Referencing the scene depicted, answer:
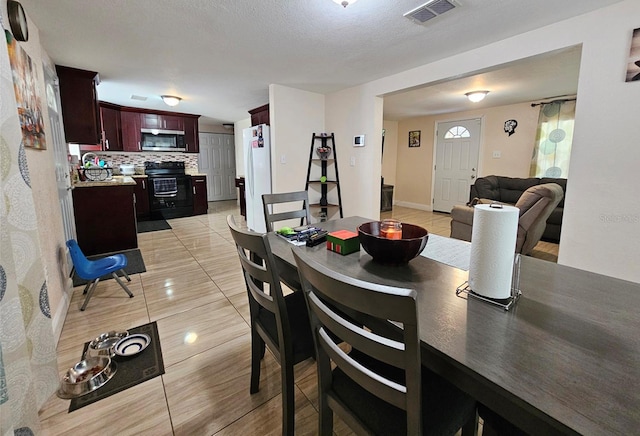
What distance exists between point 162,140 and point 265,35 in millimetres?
4373

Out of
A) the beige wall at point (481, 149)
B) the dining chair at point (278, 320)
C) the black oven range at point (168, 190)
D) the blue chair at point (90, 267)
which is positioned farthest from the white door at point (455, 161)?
the blue chair at point (90, 267)

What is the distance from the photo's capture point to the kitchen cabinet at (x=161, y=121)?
18.2 feet

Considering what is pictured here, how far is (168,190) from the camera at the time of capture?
572 centimetres

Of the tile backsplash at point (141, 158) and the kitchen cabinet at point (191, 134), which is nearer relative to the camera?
the tile backsplash at point (141, 158)

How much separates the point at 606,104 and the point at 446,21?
1193 mm

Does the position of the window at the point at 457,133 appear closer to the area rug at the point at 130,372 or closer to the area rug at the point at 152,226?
the area rug at the point at 152,226

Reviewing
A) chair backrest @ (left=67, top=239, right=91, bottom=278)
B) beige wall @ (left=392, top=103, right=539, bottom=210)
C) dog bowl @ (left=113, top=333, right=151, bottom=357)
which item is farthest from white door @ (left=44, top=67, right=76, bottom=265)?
beige wall @ (left=392, top=103, right=539, bottom=210)

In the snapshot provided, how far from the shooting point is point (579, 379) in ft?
2.00

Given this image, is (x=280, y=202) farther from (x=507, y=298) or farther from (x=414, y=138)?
(x=414, y=138)

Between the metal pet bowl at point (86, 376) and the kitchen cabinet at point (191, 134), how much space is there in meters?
5.13

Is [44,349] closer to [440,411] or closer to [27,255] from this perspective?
[27,255]

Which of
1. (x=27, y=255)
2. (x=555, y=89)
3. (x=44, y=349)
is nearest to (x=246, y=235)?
(x=27, y=255)

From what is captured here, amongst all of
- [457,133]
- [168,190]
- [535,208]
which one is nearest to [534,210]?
[535,208]

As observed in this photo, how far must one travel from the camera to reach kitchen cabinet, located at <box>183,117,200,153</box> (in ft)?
19.8
